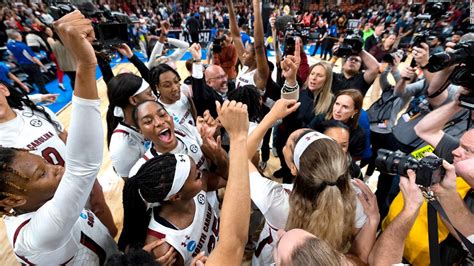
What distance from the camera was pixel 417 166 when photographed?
1.14 meters

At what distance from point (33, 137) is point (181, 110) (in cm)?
113

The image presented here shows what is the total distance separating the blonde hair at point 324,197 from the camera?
44.8 inches

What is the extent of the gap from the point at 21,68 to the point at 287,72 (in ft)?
19.7

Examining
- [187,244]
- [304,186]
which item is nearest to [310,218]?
[304,186]

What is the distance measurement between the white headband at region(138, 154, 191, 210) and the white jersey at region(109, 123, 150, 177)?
70 centimetres

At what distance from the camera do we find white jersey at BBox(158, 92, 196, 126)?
2438mm

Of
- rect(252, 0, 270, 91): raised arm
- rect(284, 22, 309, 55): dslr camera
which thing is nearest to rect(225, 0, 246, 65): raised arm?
rect(252, 0, 270, 91): raised arm

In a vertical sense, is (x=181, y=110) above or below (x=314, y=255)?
below

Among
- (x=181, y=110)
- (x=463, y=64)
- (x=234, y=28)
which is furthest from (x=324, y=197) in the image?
(x=234, y=28)

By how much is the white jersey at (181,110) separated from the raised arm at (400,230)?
5.61 ft

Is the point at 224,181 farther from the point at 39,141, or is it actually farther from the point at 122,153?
the point at 39,141

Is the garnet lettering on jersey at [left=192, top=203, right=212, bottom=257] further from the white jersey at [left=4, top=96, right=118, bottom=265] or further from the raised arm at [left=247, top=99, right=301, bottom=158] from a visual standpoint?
the white jersey at [left=4, top=96, right=118, bottom=265]

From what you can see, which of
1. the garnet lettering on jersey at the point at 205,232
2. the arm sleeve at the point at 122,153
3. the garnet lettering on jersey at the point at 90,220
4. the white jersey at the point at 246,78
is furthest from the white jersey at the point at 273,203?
the white jersey at the point at 246,78

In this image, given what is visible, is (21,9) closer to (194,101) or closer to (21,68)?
(21,68)
